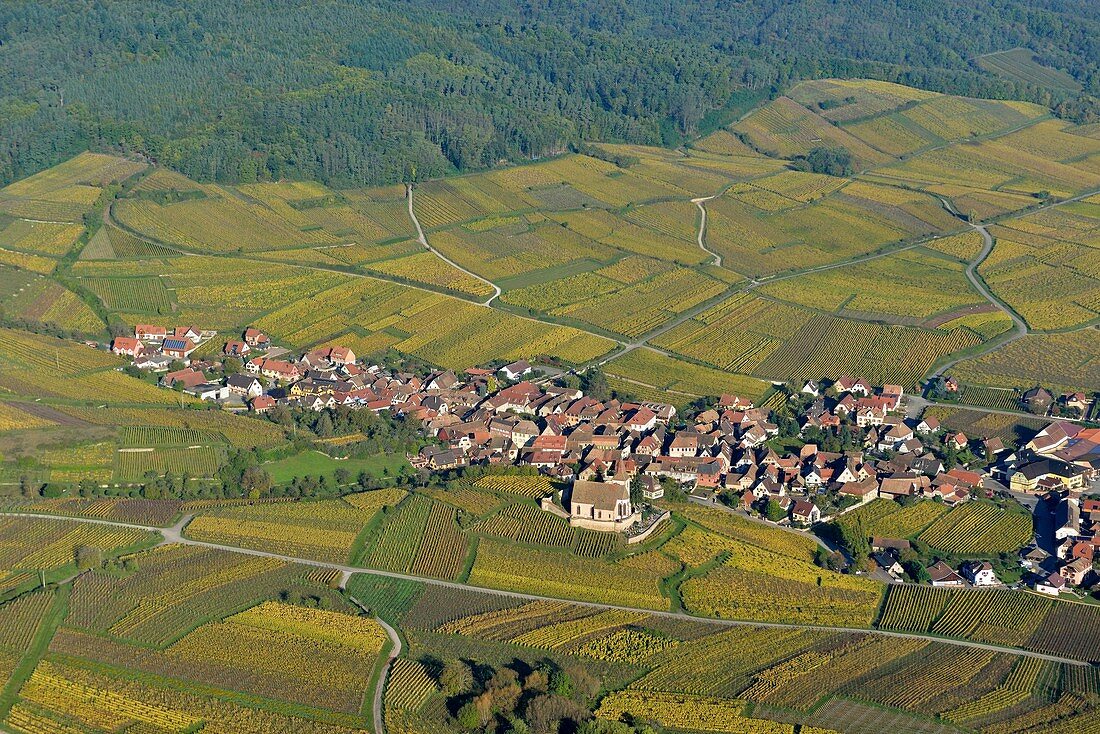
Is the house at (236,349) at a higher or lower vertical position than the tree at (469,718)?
lower

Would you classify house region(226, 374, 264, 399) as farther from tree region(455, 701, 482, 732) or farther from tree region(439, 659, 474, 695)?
Result: tree region(455, 701, 482, 732)

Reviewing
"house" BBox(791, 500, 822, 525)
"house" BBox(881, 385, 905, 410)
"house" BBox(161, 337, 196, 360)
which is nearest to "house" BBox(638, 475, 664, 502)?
"house" BBox(791, 500, 822, 525)

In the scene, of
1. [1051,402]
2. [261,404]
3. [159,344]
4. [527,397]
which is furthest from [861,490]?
[159,344]

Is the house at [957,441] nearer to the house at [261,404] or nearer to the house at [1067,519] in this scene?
the house at [1067,519]

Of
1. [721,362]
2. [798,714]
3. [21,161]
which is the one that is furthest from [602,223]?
[798,714]

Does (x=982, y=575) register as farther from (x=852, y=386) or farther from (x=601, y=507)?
(x=852, y=386)

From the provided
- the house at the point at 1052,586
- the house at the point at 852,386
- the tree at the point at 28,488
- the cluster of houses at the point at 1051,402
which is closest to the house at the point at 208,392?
the tree at the point at 28,488
